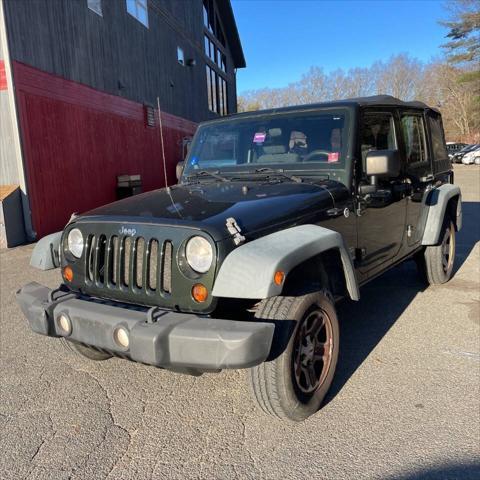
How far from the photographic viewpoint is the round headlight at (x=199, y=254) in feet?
8.32

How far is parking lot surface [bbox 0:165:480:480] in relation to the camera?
246cm

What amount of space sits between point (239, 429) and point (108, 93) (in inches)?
470

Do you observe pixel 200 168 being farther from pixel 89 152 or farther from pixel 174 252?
pixel 89 152

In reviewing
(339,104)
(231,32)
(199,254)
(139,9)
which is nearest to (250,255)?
(199,254)

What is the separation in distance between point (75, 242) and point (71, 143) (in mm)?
8886

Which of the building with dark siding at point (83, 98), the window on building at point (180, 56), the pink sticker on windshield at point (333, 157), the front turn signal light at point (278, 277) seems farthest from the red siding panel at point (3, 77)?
the window on building at point (180, 56)

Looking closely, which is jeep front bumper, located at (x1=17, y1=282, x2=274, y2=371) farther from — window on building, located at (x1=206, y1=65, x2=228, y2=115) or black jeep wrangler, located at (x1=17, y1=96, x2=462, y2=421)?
window on building, located at (x1=206, y1=65, x2=228, y2=115)

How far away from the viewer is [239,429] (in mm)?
2787

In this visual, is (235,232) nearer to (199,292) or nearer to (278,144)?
(199,292)

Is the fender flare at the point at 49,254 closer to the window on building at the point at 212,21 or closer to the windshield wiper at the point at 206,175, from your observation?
the windshield wiper at the point at 206,175

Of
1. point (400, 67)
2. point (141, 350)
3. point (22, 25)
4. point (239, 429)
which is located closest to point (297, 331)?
point (239, 429)

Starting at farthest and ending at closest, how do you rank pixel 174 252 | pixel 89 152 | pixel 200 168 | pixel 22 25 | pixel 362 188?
1. pixel 89 152
2. pixel 22 25
3. pixel 200 168
4. pixel 362 188
5. pixel 174 252

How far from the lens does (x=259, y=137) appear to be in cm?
396

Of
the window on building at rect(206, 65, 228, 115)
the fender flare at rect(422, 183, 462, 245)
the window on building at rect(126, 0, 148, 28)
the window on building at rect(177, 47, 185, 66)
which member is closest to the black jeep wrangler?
the fender flare at rect(422, 183, 462, 245)
